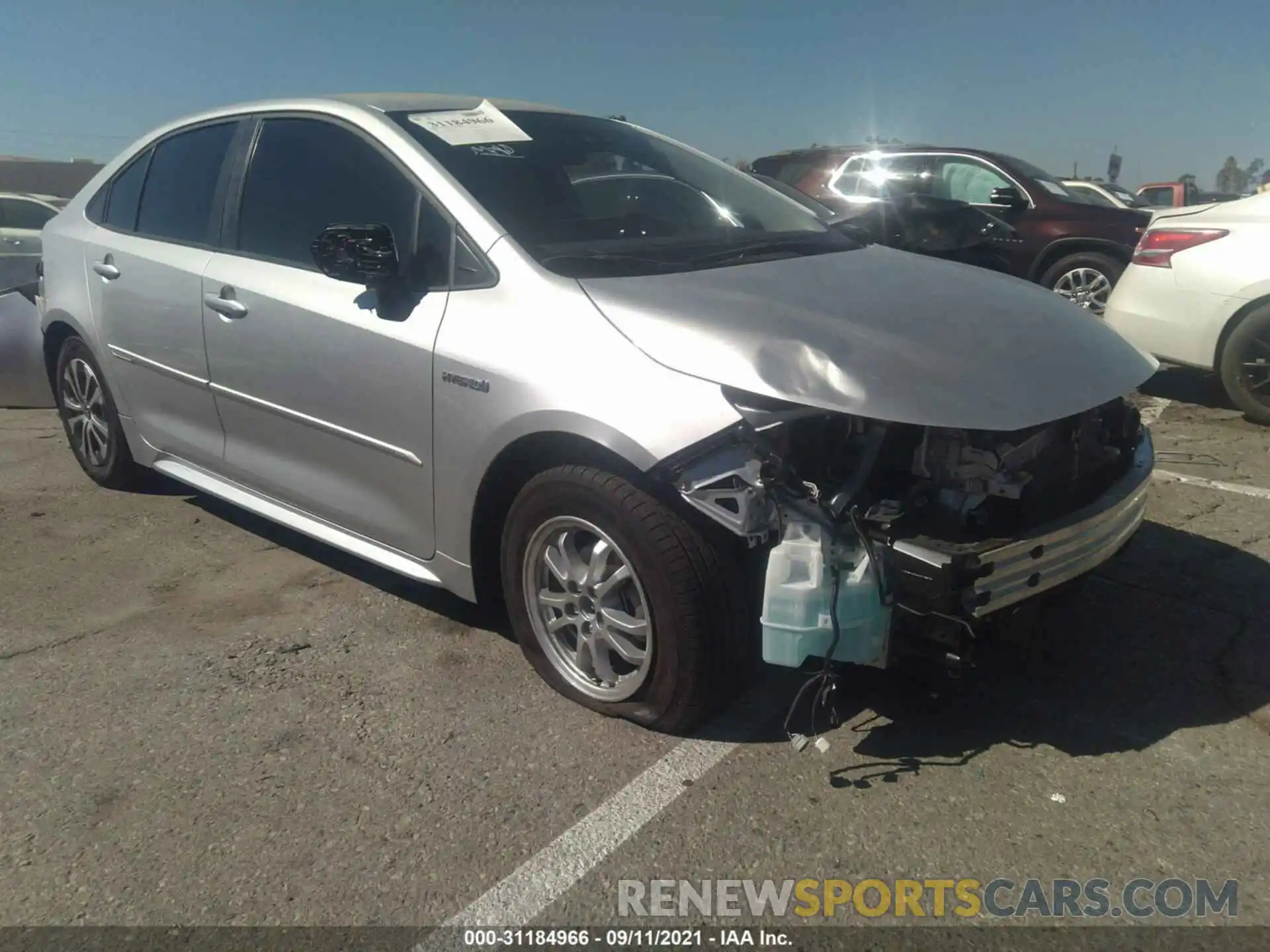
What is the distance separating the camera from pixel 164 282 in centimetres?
406

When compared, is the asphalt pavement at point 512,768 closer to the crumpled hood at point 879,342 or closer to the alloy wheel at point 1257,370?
the crumpled hood at point 879,342

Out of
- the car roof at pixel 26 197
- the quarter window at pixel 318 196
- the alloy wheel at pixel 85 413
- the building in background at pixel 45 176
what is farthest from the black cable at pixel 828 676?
the building in background at pixel 45 176

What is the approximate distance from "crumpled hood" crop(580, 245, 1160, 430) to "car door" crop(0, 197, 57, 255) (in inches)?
465

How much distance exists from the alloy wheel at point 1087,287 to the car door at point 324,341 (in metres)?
7.60

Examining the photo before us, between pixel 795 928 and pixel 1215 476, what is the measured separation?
156 inches

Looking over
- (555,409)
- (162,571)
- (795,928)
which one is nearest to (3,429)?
(162,571)

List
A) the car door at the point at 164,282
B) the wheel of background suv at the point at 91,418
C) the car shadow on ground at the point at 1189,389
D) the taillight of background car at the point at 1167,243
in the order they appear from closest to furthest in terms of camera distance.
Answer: the car door at the point at 164,282 → the wheel of background suv at the point at 91,418 → the taillight of background car at the point at 1167,243 → the car shadow on ground at the point at 1189,389

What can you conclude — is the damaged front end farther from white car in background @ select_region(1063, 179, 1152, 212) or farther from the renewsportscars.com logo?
white car in background @ select_region(1063, 179, 1152, 212)

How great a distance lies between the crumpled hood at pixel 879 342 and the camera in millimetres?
2457

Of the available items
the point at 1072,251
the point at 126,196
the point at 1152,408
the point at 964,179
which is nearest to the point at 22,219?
the point at 126,196

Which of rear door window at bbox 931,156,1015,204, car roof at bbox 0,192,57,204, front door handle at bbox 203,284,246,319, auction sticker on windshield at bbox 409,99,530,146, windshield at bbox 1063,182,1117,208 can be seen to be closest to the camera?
auction sticker on windshield at bbox 409,99,530,146

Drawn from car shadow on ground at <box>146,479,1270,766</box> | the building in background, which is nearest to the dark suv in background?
car shadow on ground at <box>146,479,1270,766</box>

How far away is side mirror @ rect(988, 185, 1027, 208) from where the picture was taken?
946cm

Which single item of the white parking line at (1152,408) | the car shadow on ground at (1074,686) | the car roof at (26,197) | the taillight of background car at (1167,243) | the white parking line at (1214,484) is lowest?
the car shadow on ground at (1074,686)
